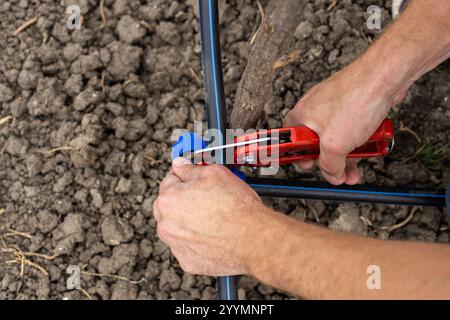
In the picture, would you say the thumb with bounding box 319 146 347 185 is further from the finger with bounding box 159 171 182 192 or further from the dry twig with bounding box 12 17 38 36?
the dry twig with bounding box 12 17 38 36

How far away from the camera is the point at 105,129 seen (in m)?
1.42

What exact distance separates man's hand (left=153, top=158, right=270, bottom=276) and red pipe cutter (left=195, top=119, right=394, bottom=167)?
0.07 m

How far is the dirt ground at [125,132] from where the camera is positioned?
1353mm

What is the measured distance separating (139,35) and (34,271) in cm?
67

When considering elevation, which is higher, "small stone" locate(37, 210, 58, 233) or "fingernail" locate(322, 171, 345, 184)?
"fingernail" locate(322, 171, 345, 184)

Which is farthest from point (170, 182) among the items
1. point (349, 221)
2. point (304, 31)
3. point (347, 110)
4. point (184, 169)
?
point (304, 31)

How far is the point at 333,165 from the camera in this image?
42.0 inches

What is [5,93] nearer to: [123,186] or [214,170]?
[123,186]

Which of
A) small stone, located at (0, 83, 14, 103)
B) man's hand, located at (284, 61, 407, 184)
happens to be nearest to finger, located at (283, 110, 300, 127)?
man's hand, located at (284, 61, 407, 184)

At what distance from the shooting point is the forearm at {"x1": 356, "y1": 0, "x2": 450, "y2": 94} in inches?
37.9

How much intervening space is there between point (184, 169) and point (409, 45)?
1.53 feet

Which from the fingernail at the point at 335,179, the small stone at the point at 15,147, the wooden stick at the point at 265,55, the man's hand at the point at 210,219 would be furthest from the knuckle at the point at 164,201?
the small stone at the point at 15,147

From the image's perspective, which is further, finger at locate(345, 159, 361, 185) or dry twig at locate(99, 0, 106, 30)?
dry twig at locate(99, 0, 106, 30)

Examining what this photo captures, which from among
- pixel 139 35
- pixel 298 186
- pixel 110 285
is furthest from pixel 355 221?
pixel 139 35
